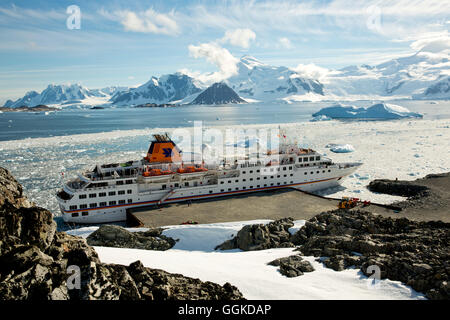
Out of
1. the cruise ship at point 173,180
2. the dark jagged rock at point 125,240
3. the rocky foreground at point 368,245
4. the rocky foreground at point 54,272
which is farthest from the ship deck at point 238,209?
the rocky foreground at point 54,272

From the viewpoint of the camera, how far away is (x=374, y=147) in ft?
186

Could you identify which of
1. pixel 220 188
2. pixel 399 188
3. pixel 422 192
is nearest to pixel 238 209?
pixel 220 188

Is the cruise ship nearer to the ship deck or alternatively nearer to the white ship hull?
the white ship hull

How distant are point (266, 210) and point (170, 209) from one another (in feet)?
27.6

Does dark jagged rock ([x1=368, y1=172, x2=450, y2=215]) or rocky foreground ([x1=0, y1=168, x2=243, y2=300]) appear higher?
rocky foreground ([x1=0, y1=168, x2=243, y2=300])

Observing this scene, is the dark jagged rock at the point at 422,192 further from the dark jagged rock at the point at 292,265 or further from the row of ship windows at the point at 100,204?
the row of ship windows at the point at 100,204

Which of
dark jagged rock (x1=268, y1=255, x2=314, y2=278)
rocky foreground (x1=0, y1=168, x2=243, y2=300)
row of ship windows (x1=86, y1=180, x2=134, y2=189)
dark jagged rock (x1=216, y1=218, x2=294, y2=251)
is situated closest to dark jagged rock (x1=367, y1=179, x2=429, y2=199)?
dark jagged rock (x1=216, y1=218, x2=294, y2=251)

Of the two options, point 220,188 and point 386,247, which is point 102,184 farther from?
point 386,247

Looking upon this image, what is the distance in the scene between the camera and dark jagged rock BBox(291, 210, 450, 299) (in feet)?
37.7

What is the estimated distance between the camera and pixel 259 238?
18.9 metres

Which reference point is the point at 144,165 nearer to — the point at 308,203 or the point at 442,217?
the point at 308,203

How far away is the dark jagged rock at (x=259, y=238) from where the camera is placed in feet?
61.3
